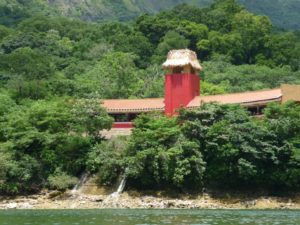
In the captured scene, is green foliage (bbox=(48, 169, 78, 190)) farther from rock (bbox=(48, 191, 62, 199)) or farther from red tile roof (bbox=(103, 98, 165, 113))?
red tile roof (bbox=(103, 98, 165, 113))

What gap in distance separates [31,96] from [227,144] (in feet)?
73.7

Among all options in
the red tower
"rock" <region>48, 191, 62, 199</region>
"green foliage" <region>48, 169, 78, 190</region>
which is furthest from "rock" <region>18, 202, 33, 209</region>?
the red tower

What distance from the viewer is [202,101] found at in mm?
56219

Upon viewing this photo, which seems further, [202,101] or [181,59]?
[181,59]

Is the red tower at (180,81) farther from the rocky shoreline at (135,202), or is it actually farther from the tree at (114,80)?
the tree at (114,80)

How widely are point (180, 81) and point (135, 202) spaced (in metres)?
14.0

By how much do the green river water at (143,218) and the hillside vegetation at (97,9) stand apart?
289 ft

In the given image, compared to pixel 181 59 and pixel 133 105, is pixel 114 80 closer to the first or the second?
pixel 133 105

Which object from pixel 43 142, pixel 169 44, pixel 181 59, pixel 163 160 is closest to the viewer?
pixel 163 160

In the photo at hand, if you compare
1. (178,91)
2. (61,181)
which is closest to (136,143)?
(61,181)

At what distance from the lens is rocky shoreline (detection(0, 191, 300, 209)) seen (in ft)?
163

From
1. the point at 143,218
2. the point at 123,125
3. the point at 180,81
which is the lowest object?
the point at 143,218

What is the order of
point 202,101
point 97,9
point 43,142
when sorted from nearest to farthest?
point 43,142
point 202,101
point 97,9

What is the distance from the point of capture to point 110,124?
185ft
